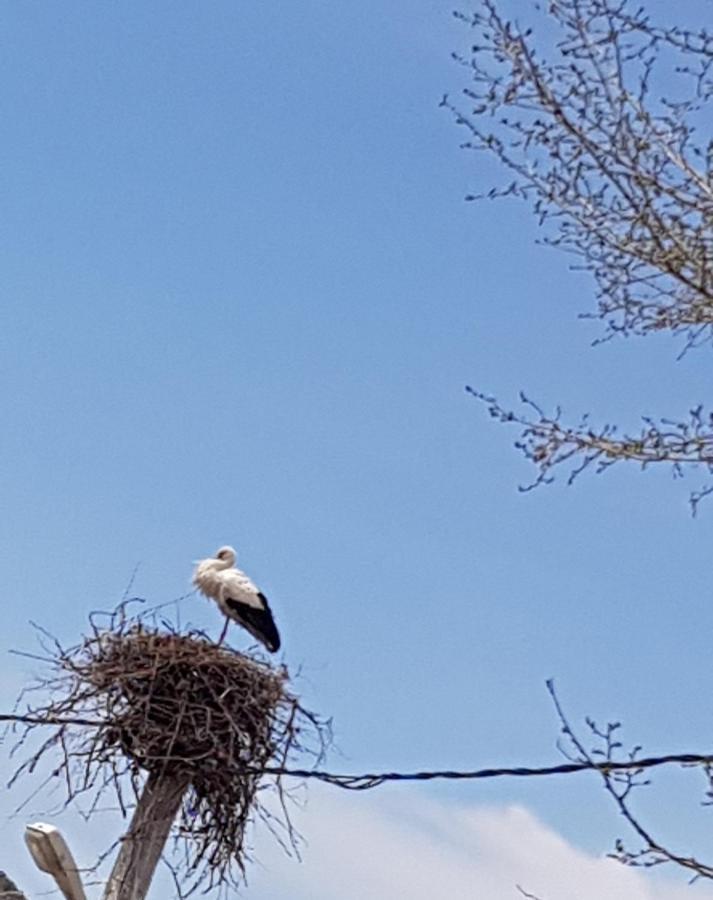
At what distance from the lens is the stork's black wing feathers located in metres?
7.32

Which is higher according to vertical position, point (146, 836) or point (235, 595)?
point (235, 595)

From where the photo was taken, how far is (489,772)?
4465mm

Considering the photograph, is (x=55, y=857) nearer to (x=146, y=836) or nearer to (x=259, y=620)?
(x=146, y=836)

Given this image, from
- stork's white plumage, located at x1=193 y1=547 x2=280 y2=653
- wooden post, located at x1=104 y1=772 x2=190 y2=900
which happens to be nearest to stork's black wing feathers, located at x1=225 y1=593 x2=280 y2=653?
stork's white plumage, located at x1=193 y1=547 x2=280 y2=653

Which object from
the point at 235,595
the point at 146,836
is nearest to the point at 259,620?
the point at 235,595

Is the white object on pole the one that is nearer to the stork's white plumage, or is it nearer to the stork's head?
the stork's white plumage

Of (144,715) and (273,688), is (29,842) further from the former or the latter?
(273,688)

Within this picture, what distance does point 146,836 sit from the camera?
16.5 feet

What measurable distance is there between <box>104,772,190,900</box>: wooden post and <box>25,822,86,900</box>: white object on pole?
4.2 inches

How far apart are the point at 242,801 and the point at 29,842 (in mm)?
→ 655

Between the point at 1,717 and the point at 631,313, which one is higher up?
the point at 631,313

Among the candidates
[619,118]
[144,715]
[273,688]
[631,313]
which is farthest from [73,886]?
[619,118]

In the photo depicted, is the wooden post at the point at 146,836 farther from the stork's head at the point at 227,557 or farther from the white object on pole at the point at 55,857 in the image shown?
the stork's head at the point at 227,557

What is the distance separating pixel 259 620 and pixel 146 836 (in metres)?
2.49
